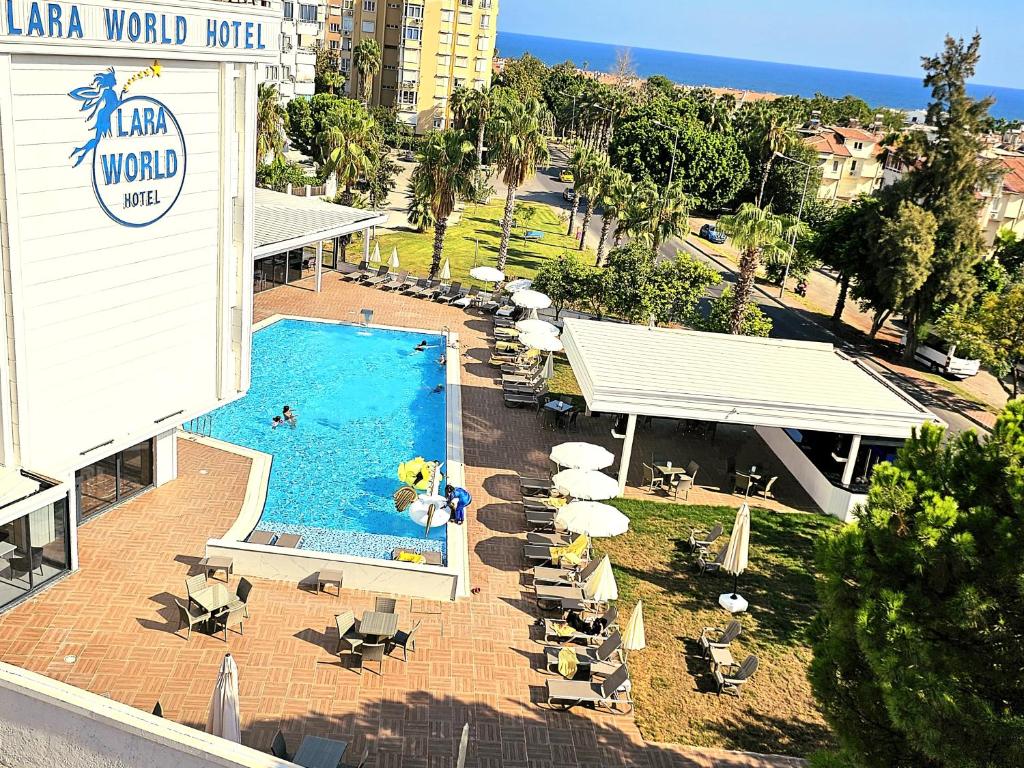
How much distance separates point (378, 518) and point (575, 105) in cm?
9989

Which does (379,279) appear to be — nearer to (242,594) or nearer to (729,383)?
(729,383)

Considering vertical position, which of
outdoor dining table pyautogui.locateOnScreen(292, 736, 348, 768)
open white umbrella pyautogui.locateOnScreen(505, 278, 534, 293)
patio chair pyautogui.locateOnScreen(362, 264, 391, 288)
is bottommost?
outdoor dining table pyautogui.locateOnScreen(292, 736, 348, 768)

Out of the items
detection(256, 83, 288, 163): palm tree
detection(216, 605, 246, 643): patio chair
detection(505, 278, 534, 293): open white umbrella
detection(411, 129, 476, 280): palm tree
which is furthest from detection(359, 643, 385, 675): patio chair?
detection(256, 83, 288, 163): palm tree

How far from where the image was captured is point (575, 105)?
373ft

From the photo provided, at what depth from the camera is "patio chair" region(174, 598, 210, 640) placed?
53.2 ft

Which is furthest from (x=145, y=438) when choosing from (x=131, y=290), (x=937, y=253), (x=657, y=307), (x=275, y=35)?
(x=937, y=253)

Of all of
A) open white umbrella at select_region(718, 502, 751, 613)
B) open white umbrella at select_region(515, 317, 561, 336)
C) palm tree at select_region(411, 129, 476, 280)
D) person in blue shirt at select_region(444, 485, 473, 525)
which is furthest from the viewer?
palm tree at select_region(411, 129, 476, 280)

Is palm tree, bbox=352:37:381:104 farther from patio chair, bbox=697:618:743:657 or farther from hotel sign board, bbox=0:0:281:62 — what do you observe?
patio chair, bbox=697:618:743:657

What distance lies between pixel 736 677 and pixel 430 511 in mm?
8105

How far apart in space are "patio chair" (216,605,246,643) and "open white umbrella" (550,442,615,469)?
8773mm

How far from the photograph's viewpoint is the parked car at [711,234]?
68.4m

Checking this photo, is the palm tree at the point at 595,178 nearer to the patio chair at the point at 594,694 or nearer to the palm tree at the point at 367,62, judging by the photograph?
the patio chair at the point at 594,694

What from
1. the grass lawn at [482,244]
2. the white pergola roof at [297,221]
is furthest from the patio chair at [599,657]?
the grass lawn at [482,244]

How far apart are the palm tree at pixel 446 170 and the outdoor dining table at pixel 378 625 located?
27681 mm
